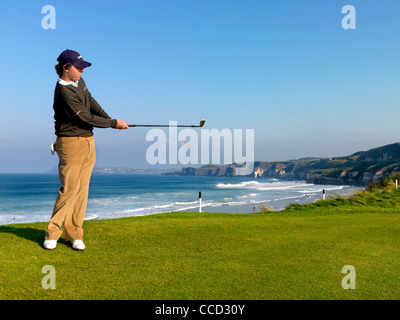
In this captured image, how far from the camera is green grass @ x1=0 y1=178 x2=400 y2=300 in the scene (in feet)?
12.0

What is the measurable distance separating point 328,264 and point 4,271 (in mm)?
4037

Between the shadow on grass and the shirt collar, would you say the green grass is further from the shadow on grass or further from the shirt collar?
the shirt collar

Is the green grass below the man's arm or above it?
below

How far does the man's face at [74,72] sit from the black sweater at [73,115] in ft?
0.44

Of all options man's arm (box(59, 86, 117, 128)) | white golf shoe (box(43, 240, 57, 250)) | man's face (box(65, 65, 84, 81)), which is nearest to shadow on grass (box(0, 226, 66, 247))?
white golf shoe (box(43, 240, 57, 250))

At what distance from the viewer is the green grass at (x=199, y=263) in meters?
3.66

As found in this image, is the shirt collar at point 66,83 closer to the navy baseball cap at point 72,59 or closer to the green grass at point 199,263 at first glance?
the navy baseball cap at point 72,59

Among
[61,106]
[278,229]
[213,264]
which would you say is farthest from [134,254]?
[278,229]

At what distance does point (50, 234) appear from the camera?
16.9 ft

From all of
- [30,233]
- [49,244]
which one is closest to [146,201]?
[30,233]

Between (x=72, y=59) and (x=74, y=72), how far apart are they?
0.59 feet

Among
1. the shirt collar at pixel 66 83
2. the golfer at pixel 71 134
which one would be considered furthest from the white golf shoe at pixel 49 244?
the shirt collar at pixel 66 83
